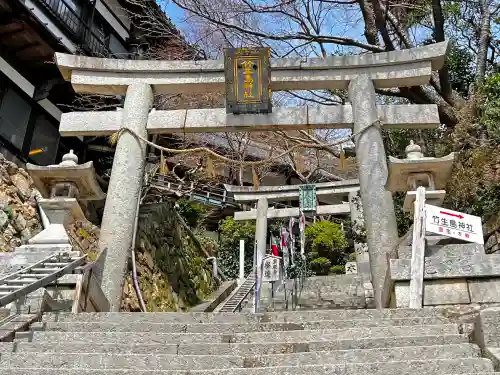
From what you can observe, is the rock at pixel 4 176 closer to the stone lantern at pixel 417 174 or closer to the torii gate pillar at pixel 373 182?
the torii gate pillar at pixel 373 182

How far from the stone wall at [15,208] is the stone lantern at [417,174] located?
7.68 meters

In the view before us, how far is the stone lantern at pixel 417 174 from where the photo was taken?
253 inches

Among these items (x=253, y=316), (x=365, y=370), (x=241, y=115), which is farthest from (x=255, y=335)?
(x=241, y=115)

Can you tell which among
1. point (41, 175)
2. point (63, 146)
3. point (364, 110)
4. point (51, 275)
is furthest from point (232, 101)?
point (63, 146)

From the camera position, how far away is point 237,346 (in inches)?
145

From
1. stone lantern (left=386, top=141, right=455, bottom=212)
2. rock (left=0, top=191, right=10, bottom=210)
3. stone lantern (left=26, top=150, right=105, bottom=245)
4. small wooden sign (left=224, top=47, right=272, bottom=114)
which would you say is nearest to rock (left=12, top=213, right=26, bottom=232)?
rock (left=0, top=191, right=10, bottom=210)

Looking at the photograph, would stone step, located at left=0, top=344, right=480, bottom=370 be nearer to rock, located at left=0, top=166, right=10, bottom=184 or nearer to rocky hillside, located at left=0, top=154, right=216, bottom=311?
rocky hillside, located at left=0, top=154, right=216, bottom=311

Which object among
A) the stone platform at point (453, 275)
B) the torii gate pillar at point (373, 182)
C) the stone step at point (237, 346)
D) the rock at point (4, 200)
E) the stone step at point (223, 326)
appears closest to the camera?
the stone step at point (237, 346)

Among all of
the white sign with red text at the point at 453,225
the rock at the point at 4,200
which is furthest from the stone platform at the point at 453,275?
the rock at the point at 4,200

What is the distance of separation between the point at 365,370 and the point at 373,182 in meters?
4.77

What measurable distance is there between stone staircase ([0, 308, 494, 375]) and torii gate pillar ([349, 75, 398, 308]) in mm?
2363

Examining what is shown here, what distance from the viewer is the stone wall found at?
1065cm

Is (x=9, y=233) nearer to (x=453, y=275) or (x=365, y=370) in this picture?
(x=453, y=275)

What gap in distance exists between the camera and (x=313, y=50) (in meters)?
12.4
